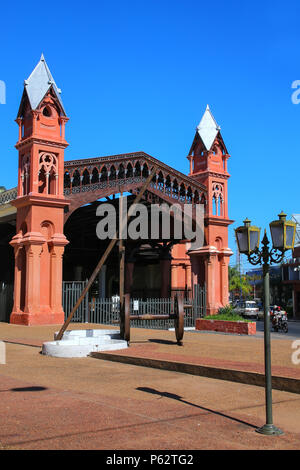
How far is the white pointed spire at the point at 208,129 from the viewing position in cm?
3145

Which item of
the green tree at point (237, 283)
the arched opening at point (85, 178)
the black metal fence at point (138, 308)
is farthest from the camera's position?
the green tree at point (237, 283)

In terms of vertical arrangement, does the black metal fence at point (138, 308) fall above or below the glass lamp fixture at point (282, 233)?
below

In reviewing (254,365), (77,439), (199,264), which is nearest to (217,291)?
(199,264)

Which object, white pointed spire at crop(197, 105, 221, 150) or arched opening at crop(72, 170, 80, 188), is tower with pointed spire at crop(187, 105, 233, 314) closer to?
white pointed spire at crop(197, 105, 221, 150)

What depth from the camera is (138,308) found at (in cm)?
2506

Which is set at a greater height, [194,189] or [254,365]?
[194,189]

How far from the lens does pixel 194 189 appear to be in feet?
101

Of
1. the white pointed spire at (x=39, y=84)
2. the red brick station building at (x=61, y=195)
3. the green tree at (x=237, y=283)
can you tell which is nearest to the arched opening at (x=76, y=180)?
the red brick station building at (x=61, y=195)

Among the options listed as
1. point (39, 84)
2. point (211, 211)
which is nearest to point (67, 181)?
point (39, 84)

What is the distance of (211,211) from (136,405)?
80.0 ft

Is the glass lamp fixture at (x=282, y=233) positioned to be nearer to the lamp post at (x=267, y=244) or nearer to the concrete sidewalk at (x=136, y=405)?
the lamp post at (x=267, y=244)
